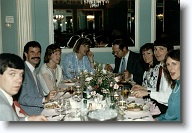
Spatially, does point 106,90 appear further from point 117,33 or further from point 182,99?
point 117,33

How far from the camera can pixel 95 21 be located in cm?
463

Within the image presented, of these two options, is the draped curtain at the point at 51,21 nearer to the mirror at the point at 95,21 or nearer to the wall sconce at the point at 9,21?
the mirror at the point at 95,21

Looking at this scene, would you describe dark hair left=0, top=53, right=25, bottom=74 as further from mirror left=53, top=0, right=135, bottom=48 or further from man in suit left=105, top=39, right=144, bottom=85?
mirror left=53, top=0, right=135, bottom=48

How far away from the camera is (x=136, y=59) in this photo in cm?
371

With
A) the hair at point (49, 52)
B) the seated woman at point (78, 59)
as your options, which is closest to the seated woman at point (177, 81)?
the hair at point (49, 52)

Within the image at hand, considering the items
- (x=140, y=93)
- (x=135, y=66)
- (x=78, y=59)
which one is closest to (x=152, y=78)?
(x=140, y=93)

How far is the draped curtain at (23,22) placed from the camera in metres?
4.04

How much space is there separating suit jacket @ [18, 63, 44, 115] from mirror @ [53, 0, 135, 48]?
7.60 feet

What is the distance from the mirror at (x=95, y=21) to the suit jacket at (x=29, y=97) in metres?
2.32

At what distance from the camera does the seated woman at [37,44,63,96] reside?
2826 mm

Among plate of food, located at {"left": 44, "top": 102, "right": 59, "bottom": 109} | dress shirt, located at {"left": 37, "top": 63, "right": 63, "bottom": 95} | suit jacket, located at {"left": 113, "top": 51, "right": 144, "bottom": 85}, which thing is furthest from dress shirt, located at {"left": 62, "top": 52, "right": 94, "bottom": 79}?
plate of food, located at {"left": 44, "top": 102, "right": 59, "bottom": 109}

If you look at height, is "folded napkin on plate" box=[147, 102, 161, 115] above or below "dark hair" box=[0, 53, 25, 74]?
below

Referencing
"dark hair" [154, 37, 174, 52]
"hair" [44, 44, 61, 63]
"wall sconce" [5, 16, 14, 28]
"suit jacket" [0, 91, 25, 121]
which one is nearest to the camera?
"suit jacket" [0, 91, 25, 121]

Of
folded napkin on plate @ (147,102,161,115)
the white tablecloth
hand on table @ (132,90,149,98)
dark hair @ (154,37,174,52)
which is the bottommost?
folded napkin on plate @ (147,102,161,115)
